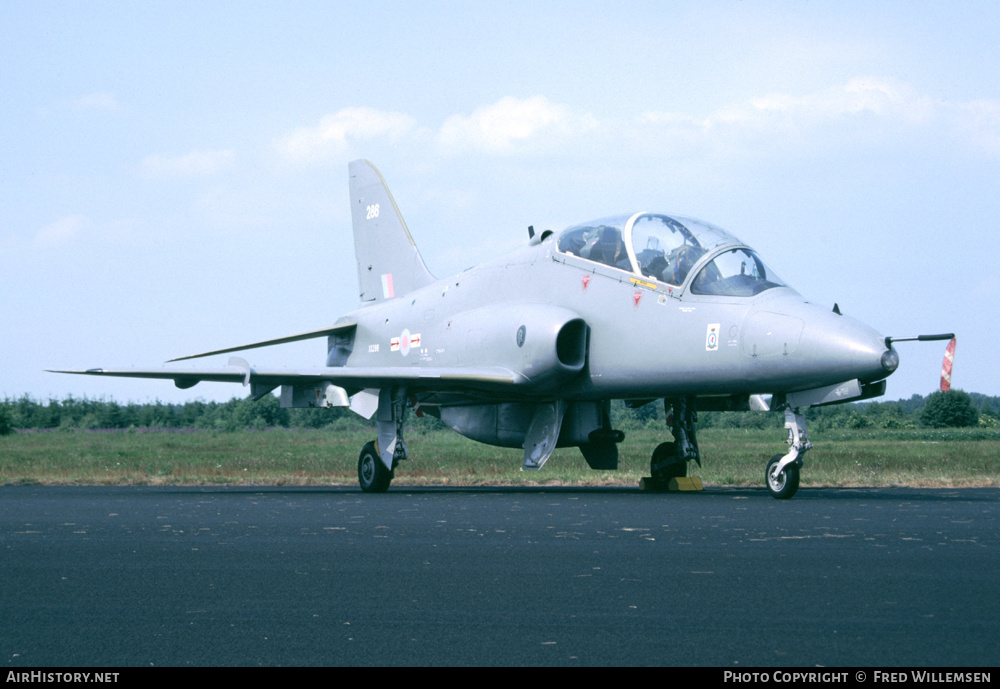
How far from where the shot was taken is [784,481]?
42.4ft

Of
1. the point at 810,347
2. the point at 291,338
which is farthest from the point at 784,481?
the point at 291,338

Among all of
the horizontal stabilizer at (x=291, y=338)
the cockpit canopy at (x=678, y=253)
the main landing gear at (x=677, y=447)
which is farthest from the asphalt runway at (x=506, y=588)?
the horizontal stabilizer at (x=291, y=338)

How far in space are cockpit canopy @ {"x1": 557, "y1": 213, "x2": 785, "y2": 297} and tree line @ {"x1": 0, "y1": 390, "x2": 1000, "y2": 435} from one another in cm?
5059

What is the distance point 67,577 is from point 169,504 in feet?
22.1

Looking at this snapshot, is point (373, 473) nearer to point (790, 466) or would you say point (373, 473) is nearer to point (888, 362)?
point (790, 466)

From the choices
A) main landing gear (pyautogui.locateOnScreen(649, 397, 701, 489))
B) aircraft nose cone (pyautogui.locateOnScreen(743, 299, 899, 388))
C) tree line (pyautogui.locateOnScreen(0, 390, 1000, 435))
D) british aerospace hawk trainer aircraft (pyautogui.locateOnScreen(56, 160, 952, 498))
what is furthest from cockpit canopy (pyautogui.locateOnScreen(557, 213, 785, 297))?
tree line (pyautogui.locateOnScreen(0, 390, 1000, 435))

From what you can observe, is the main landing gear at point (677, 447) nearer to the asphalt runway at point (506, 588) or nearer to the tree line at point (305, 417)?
the asphalt runway at point (506, 588)

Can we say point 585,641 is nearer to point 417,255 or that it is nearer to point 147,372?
point 147,372

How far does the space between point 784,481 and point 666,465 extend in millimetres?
3505

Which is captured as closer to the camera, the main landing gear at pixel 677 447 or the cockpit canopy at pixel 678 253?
A: the cockpit canopy at pixel 678 253

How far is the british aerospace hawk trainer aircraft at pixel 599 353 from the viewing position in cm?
1288

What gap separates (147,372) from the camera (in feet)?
54.4

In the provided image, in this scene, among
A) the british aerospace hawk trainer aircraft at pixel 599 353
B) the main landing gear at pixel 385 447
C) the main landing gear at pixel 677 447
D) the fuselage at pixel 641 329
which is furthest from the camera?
the main landing gear at pixel 385 447

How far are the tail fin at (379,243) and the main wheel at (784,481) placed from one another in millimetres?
10395
